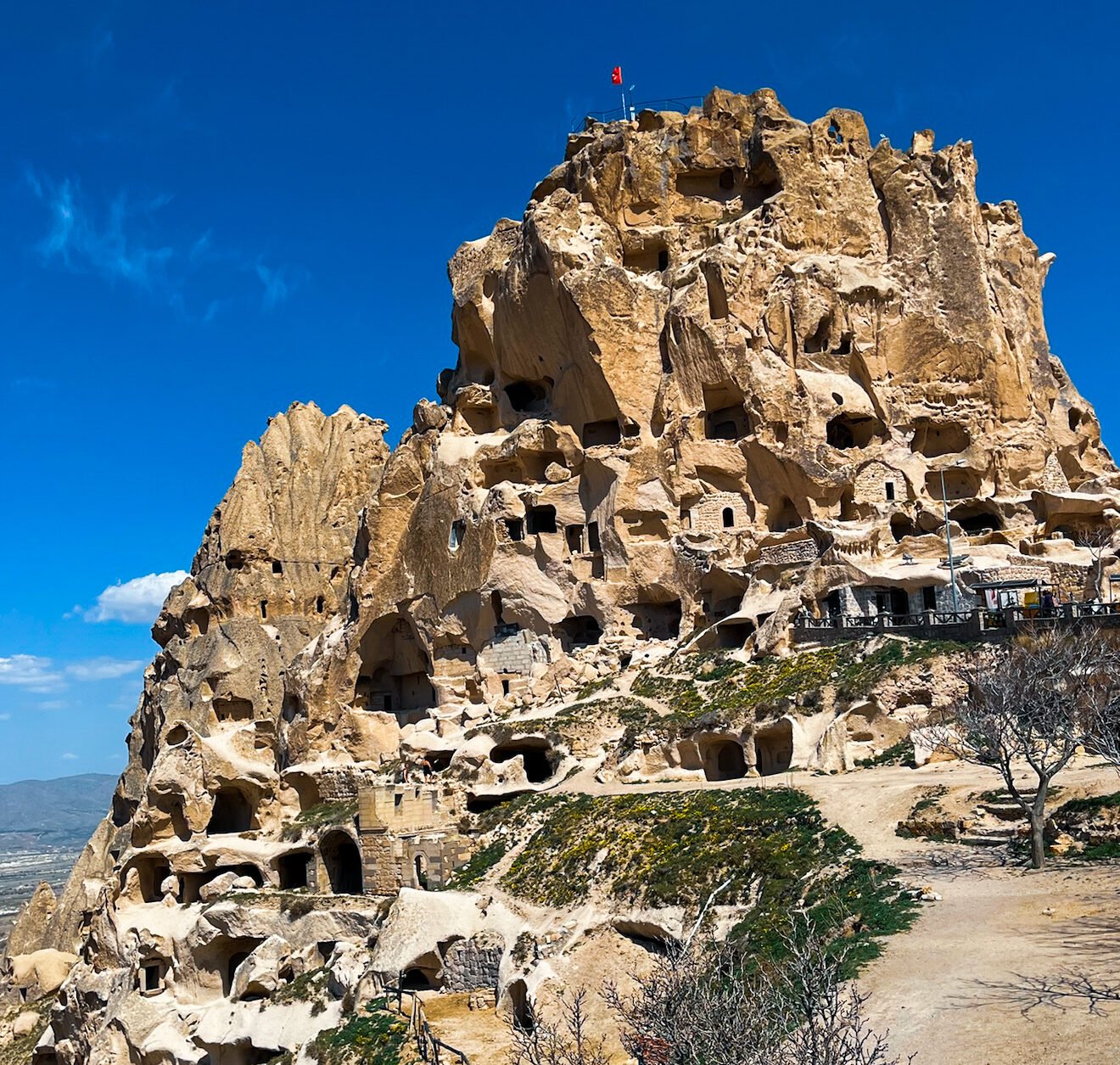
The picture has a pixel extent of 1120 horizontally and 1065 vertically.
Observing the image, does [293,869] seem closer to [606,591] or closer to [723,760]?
[723,760]

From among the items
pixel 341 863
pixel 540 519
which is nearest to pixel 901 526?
pixel 540 519

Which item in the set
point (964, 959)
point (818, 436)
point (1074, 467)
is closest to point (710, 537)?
point (818, 436)

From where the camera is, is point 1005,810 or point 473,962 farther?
point 473,962

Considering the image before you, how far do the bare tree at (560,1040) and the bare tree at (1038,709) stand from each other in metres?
7.87

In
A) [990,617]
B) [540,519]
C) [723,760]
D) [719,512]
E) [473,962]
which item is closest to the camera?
[473,962]

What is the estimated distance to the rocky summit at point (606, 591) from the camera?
30938 mm

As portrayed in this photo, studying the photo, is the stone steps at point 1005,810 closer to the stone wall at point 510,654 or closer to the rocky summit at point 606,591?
the rocky summit at point 606,591

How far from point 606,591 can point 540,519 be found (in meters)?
5.85

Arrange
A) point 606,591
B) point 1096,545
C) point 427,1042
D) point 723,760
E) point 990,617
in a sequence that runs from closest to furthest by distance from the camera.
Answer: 1. point 427,1042
2. point 990,617
3. point 723,760
4. point 1096,545
5. point 606,591

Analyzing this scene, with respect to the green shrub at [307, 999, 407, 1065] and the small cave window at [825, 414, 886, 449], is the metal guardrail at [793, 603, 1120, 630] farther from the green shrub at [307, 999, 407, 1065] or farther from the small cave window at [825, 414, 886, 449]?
the green shrub at [307, 999, 407, 1065]

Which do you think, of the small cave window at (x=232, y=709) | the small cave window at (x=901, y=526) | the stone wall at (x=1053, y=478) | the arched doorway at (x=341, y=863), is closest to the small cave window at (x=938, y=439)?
the stone wall at (x=1053, y=478)

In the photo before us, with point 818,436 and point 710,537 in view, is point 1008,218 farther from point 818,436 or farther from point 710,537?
point 710,537

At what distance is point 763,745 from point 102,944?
910 inches

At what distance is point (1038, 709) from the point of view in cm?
2150
